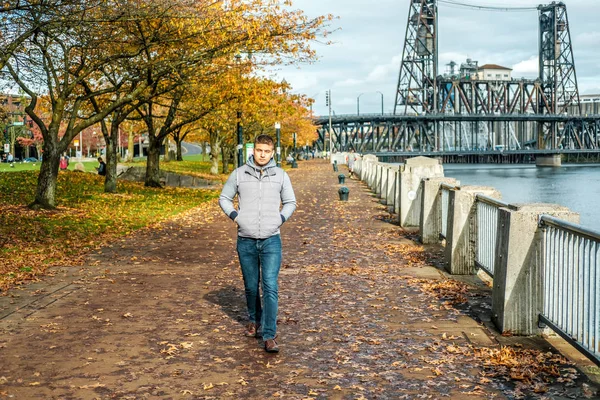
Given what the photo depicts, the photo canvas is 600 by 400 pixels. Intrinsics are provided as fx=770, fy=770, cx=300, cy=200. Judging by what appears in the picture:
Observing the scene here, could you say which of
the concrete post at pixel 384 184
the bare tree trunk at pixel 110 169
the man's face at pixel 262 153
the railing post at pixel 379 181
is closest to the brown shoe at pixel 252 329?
the man's face at pixel 262 153

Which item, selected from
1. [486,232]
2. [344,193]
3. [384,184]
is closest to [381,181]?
[384,184]

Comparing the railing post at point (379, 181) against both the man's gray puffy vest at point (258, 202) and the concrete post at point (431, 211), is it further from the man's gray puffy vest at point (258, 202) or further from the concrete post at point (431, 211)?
the man's gray puffy vest at point (258, 202)

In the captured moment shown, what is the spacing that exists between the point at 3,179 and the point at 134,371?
2557cm

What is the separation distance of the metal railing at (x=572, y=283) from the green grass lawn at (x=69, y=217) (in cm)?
736

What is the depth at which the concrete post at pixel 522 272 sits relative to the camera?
7691 millimetres

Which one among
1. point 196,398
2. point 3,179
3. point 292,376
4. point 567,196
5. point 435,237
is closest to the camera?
point 196,398

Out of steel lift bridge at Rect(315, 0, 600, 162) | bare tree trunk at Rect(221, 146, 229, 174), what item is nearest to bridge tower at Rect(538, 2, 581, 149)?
steel lift bridge at Rect(315, 0, 600, 162)

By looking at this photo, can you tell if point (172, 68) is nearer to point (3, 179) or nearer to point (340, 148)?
point (3, 179)

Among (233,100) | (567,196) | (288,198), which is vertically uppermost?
(233,100)

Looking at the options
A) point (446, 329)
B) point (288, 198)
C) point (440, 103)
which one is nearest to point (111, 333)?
point (288, 198)

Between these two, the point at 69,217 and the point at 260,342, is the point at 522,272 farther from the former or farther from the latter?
the point at 69,217

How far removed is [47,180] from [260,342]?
53.0 feet

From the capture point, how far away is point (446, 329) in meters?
8.23

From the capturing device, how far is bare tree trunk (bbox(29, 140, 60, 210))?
21953 millimetres
